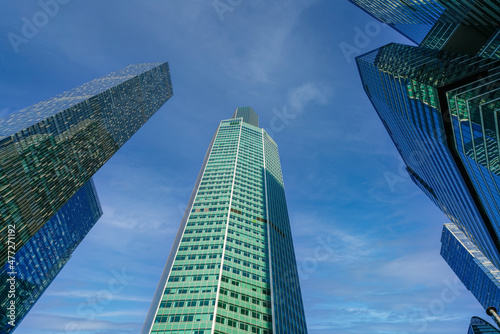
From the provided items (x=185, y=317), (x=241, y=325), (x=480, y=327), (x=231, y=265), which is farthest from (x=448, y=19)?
(x=185, y=317)

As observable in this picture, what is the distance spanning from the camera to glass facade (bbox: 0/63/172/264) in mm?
87438

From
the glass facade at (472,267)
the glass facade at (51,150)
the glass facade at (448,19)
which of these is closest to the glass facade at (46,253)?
the glass facade at (51,150)

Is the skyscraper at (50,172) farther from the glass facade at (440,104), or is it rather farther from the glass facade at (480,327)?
the glass facade at (480,327)

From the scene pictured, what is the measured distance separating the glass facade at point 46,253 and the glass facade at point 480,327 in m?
186

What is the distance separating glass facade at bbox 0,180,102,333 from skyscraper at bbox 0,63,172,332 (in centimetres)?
44

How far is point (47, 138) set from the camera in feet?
344

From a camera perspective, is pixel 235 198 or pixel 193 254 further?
pixel 235 198

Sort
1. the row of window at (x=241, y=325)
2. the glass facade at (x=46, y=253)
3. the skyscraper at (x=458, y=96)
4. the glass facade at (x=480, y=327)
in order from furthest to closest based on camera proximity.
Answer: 1. the glass facade at (x=46, y=253)
2. the glass facade at (x=480, y=327)
3. the row of window at (x=241, y=325)
4. the skyscraper at (x=458, y=96)

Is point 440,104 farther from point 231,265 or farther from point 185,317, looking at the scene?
point 185,317

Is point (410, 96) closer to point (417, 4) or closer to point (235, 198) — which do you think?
point (417, 4)

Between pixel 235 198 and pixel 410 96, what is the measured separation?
253 feet

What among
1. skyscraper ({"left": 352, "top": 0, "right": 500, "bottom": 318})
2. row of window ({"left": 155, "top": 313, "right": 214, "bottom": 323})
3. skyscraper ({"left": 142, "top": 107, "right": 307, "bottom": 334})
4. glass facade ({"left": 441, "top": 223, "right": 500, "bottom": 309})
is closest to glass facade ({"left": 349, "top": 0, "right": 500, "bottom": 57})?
skyscraper ({"left": 352, "top": 0, "right": 500, "bottom": 318})

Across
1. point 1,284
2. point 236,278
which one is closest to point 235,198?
point 236,278

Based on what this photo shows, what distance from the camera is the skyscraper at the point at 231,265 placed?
220ft
